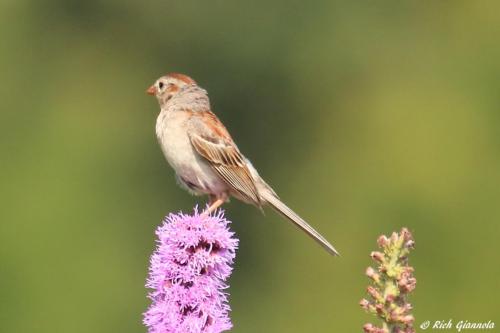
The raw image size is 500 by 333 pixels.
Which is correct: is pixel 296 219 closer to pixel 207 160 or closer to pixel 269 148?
pixel 207 160

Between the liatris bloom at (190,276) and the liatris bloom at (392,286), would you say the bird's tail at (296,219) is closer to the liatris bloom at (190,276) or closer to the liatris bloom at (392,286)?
the liatris bloom at (190,276)

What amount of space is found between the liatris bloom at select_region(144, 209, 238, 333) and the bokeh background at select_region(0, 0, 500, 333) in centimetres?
1050

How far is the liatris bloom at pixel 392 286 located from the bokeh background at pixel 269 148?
1143cm

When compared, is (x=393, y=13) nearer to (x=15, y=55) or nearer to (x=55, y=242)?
(x=15, y=55)

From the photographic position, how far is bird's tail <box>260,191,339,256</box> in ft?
23.1

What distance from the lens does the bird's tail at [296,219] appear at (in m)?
7.03

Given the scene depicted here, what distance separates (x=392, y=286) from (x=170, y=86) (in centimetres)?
430

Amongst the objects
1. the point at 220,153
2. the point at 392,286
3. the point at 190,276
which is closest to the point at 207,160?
the point at 220,153

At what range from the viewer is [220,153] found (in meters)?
8.09

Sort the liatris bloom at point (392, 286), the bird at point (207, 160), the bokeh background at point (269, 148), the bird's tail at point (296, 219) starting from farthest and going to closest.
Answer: the bokeh background at point (269, 148) → the bird at point (207, 160) → the bird's tail at point (296, 219) → the liatris bloom at point (392, 286)

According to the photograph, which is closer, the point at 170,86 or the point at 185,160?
the point at 185,160

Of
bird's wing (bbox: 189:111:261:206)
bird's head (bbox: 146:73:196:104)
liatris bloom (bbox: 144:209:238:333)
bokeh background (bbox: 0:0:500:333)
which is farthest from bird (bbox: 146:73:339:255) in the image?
bokeh background (bbox: 0:0:500:333)

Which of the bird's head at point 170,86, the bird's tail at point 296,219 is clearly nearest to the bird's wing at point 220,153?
the bird's tail at point 296,219

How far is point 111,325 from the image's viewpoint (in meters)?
18.9
